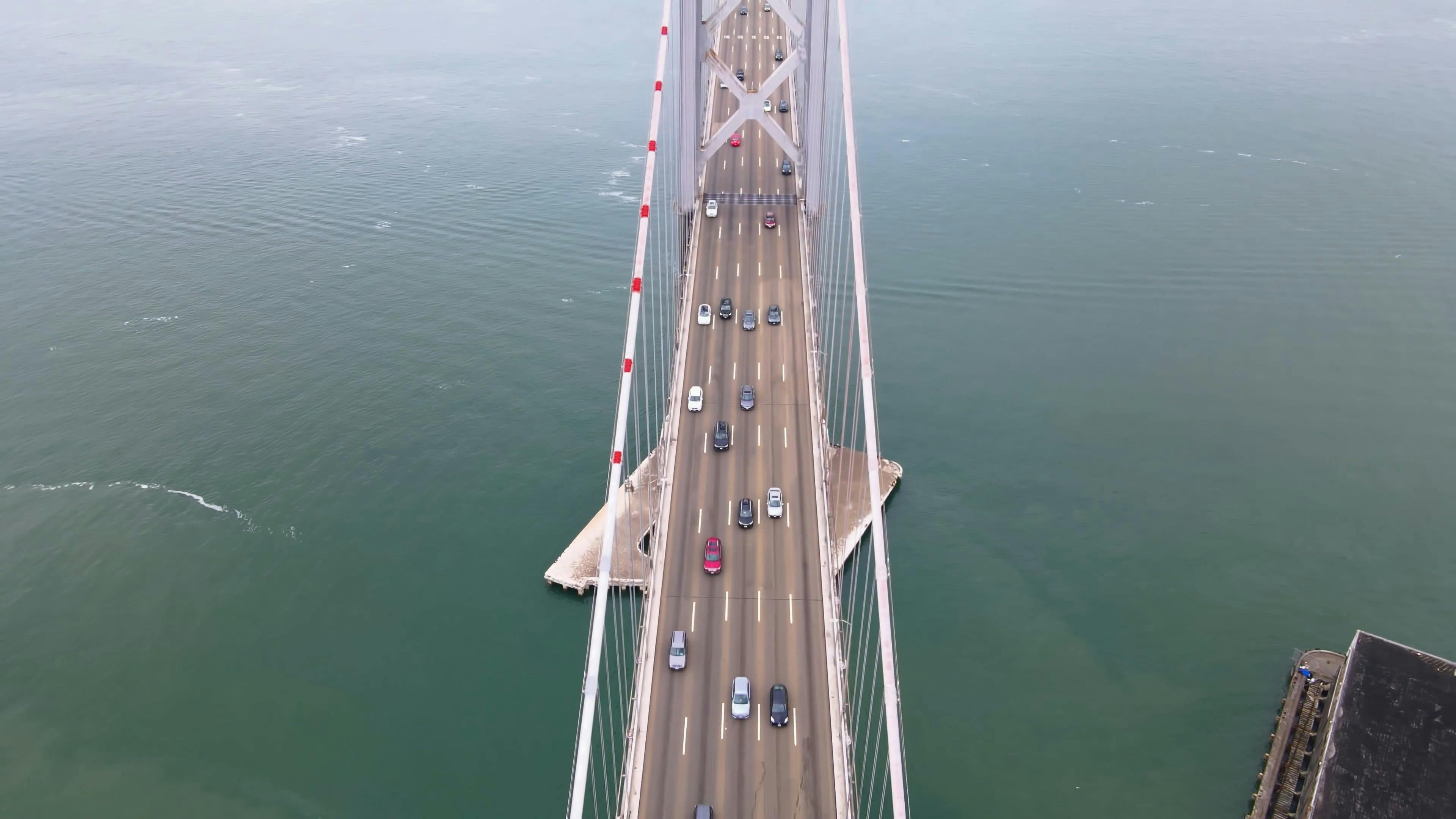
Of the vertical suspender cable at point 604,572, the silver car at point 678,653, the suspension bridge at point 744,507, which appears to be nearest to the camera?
the vertical suspender cable at point 604,572

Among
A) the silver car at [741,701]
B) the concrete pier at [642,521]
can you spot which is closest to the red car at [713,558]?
the concrete pier at [642,521]

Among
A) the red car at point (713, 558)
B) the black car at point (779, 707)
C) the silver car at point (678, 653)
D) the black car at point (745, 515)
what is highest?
the black car at point (745, 515)

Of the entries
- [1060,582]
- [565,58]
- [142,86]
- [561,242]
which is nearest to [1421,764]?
[1060,582]

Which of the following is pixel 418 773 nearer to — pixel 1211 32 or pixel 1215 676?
pixel 1215 676

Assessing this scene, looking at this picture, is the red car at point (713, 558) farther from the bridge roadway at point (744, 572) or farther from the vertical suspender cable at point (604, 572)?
the vertical suspender cable at point (604, 572)

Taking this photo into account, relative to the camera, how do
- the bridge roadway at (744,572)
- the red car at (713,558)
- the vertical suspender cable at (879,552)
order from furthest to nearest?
the red car at (713,558) → the bridge roadway at (744,572) → the vertical suspender cable at (879,552)

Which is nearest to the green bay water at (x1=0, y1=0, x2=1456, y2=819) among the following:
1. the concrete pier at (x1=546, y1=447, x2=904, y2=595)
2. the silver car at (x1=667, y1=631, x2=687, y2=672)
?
the concrete pier at (x1=546, y1=447, x2=904, y2=595)

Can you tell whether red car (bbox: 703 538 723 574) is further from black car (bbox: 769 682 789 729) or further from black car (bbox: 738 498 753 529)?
black car (bbox: 769 682 789 729)

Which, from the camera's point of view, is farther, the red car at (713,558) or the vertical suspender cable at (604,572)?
the red car at (713,558)
